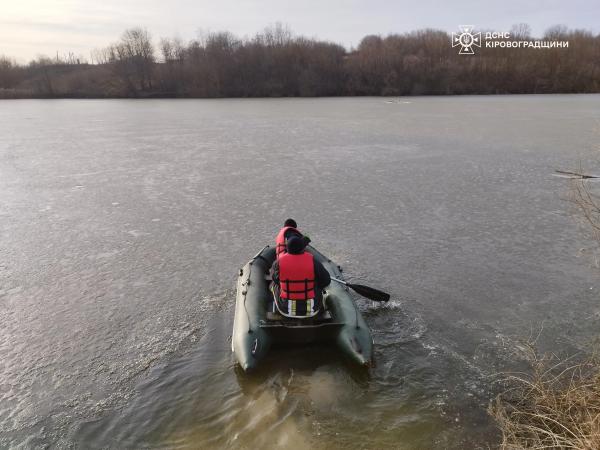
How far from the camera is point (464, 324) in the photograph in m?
5.54

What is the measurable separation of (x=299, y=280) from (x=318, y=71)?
4629 cm

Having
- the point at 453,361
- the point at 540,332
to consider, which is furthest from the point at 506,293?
the point at 453,361

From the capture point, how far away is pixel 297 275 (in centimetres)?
466

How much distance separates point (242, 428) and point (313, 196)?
23.9ft

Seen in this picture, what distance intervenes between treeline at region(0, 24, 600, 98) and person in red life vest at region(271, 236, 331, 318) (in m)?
42.7

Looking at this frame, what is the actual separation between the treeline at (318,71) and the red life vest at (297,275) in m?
42.7

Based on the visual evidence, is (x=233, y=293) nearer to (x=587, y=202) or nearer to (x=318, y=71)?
(x=587, y=202)

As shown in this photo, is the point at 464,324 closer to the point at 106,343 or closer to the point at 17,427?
the point at 106,343

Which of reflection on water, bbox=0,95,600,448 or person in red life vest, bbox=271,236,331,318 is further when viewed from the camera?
person in red life vest, bbox=271,236,331,318

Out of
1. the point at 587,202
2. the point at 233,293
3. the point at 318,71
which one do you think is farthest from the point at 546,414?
the point at 318,71

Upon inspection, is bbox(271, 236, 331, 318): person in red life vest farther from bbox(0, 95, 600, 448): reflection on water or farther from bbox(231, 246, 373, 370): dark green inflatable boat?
bbox(0, 95, 600, 448): reflection on water

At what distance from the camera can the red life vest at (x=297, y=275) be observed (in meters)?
4.67

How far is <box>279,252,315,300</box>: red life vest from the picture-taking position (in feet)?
15.3

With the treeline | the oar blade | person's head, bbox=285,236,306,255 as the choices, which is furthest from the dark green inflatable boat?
the treeline
